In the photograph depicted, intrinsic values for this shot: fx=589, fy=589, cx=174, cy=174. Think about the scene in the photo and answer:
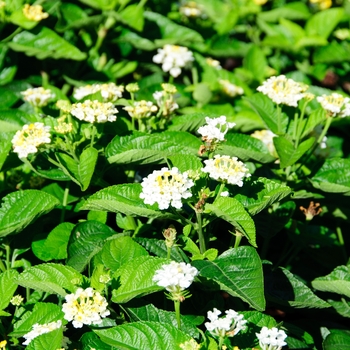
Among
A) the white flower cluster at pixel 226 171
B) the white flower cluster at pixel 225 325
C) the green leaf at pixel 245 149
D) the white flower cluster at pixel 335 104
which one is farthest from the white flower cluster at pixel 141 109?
the white flower cluster at pixel 225 325

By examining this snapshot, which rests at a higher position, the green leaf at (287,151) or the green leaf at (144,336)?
the green leaf at (287,151)

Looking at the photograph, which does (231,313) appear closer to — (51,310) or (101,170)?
(51,310)

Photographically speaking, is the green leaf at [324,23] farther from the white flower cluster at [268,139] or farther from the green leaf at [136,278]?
the green leaf at [136,278]

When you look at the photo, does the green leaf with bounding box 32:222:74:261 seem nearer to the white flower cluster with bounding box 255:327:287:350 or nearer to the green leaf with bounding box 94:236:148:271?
the green leaf with bounding box 94:236:148:271

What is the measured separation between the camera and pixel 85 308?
4.94 ft

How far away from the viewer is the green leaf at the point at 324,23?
11.6ft

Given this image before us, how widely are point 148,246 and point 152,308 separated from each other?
0.70 feet

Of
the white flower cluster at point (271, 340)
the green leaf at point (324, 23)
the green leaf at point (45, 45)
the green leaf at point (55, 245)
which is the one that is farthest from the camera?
the green leaf at point (324, 23)

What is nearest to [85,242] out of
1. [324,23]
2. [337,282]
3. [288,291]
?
[288,291]

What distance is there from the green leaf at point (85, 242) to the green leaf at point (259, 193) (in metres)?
0.46

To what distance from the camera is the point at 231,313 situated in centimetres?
151

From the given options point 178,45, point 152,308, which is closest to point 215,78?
point 178,45

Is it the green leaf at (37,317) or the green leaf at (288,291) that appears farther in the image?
the green leaf at (288,291)

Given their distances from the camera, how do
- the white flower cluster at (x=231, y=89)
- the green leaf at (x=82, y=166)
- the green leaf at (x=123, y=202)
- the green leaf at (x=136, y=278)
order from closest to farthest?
the green leaf at (x=136, y=278)
the green leaf at (x=123, y=202)
the green leaf at (x=82, y=166)
the white flower cluster at (x=231, y=89)
